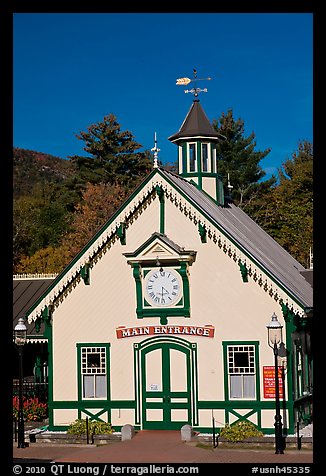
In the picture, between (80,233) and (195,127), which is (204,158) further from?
(80,233)

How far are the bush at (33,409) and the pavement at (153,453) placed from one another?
3.18 m

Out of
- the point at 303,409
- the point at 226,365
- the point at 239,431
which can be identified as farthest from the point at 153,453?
the point at 303,409

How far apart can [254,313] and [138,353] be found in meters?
3.44

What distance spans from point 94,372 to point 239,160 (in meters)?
38.4

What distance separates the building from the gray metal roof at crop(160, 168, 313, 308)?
8 cm

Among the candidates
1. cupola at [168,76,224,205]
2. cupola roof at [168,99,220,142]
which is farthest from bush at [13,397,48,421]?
cupola roof at [168,99,220,142]

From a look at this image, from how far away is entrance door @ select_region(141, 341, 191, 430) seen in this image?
75.0 feet

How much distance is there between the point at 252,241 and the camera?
25781mm

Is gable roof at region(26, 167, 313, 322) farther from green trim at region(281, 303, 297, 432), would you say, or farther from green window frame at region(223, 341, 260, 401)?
green window frame at region(223, 341, 260, 401)

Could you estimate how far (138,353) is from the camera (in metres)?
23.2

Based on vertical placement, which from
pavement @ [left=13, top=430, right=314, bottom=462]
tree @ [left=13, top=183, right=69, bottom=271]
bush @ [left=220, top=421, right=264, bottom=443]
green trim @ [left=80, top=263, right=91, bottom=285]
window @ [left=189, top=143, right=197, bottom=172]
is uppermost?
tree @ [left=13, top=183, right=69, bottom=271]

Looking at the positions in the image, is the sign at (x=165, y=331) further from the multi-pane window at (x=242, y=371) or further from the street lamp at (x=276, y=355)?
the street lamp at (x=276, y=355)
